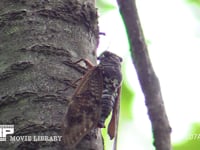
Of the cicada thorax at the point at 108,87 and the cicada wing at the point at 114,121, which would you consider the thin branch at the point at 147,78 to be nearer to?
the cicada thorax at the point at 108,87

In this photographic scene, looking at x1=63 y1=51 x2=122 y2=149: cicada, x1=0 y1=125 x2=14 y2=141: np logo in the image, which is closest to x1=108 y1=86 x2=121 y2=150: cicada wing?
x1=63 y1=51 x2=122 y2=149: cicada

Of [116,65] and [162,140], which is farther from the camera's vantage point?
[116,65]

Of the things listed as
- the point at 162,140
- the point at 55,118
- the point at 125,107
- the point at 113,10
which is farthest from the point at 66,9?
the point at 113,10

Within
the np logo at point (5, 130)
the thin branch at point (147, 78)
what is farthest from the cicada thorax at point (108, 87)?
the thin branch at point (147, 78)

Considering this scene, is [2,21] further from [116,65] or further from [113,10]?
[113,10]

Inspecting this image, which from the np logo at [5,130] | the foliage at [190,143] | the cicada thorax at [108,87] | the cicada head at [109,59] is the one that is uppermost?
the cicada head at [109,59]

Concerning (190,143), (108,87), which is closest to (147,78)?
(108,87)

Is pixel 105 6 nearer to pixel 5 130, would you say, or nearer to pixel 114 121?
pixel 114 121
